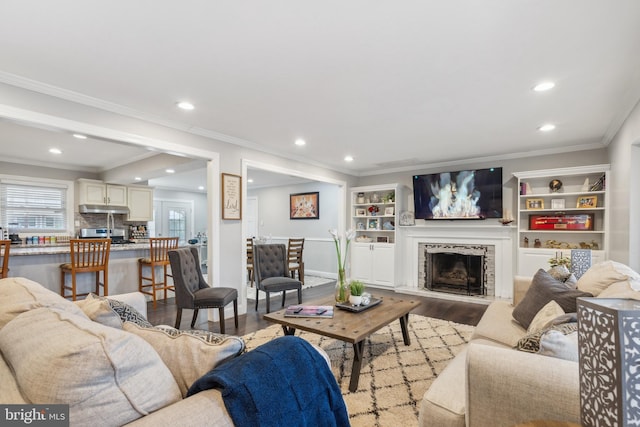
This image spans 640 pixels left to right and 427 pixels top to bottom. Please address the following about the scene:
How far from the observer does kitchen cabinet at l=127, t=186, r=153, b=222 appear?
22.9 feet

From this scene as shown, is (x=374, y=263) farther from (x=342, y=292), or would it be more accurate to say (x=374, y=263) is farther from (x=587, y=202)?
(x=587, y=202)

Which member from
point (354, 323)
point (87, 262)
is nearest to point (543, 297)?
point (354, 323)

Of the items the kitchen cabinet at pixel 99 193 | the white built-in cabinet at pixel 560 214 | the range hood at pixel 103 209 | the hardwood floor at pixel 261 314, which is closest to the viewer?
the hardwood floor at pixel 261 314

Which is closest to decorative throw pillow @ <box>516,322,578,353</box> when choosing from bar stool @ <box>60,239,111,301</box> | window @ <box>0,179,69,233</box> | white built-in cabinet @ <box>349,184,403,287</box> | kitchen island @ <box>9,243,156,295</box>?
white built-in cabinet @ <box>349,184,403,287</box>

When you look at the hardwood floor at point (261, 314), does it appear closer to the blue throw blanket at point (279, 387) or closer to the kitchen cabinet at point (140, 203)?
the blue throw blanket at point (279, 387)

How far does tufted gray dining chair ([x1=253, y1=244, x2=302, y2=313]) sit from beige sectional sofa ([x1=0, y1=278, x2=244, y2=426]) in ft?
10.6

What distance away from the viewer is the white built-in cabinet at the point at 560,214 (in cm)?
432

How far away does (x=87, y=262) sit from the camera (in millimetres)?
4094

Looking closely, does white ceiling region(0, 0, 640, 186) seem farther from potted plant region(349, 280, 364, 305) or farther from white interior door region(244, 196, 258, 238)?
white interior door region(244, 196, 258, 238)

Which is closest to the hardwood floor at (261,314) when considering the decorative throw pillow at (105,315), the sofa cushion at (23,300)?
the sofa cushion at (23,300)

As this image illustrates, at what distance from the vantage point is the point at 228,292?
3.53m

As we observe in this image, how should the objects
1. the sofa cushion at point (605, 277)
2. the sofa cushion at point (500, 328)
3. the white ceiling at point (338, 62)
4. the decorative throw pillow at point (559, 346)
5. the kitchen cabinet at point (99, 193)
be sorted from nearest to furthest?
the decorative throw pillow at point (559, 346), the white ceiling at point (338, 62), the sofa cushion at point (605, 277), the sofa cushion at point (500, 328), the kitchen cabinet at point (99, 193)

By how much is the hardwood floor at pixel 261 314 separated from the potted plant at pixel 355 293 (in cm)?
137

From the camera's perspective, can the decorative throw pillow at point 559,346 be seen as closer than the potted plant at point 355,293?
Yes
